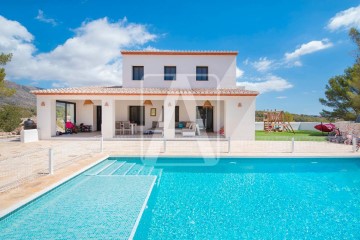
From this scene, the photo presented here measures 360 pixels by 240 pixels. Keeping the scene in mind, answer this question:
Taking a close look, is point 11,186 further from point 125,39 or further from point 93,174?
point 125,39

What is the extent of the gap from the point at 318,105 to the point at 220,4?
18.3m

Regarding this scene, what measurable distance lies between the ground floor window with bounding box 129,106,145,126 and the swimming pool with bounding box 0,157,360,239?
35.4 feet

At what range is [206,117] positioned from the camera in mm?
20109

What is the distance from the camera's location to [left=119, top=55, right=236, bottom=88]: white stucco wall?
61.0ft

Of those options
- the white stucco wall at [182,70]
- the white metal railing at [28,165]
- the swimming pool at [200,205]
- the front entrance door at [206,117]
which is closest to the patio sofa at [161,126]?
the front entrance door at [206,117]

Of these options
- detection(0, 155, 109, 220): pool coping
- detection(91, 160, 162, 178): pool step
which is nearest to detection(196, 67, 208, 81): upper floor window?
detection(91, 160, 162, 178): pool step

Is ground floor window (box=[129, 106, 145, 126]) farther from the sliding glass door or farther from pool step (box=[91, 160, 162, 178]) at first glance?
pool step (box=[91, 160, 162, 178])

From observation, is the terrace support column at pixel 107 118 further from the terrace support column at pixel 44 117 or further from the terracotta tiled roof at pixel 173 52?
the terracotta tiled roof at pixel 173 52

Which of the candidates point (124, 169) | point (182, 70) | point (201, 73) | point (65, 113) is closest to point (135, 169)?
point (124, 169)

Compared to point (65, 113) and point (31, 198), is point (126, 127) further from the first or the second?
point (31, 198)

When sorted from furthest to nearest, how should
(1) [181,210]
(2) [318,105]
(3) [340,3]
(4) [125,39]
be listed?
(2) [318,105]
(4) [125,39]
(3) [340,3]
(1) [181,210]

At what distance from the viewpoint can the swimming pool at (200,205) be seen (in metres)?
4.02

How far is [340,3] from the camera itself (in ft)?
45.6

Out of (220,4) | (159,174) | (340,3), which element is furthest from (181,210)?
(340,3)
